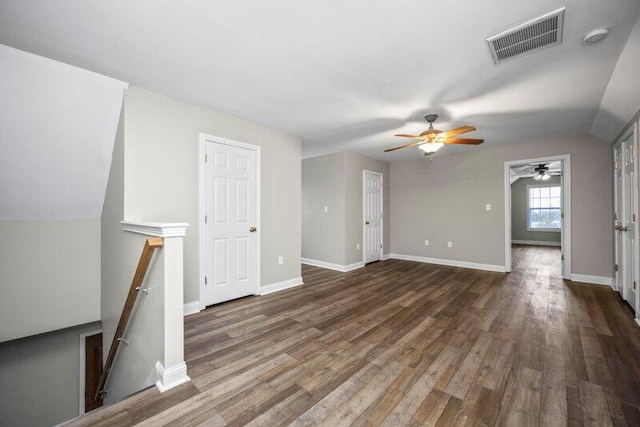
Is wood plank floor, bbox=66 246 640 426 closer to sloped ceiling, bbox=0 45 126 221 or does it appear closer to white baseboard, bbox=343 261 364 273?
white baseboard, bbox=343 261 364 273

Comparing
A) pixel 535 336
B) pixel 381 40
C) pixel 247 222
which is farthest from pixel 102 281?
pixel 535 336

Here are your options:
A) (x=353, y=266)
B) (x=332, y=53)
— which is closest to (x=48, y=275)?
(x=332, y=53)

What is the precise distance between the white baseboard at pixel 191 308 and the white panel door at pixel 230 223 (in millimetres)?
132

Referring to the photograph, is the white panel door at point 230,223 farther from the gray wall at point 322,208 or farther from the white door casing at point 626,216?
the white door casing at point 626,216

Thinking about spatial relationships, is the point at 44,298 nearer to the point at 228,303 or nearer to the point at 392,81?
the point at 228,303

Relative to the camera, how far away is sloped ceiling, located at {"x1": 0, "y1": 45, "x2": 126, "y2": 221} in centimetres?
226

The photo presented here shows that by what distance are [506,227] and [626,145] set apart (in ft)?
6.78

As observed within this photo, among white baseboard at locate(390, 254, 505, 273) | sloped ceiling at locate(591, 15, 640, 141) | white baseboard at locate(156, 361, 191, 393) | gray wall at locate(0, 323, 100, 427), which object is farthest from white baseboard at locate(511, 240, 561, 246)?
gray wall at locate(0, 323, 100, 427)

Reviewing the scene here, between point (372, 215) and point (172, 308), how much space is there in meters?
4.85

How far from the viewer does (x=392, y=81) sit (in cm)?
254

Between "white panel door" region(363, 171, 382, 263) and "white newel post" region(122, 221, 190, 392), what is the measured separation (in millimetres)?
4374

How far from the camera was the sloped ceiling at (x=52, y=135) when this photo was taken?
226 cm

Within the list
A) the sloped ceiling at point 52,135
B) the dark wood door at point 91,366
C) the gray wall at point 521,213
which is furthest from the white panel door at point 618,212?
the dark wood door at point 91,366

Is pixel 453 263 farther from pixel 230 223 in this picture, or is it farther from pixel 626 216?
pixel 230 223
